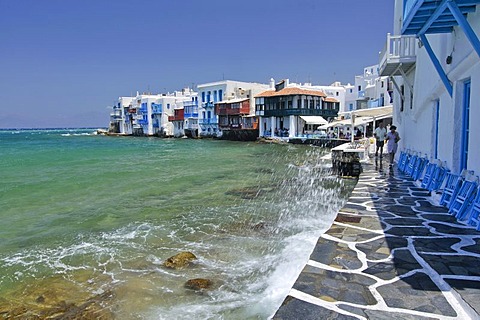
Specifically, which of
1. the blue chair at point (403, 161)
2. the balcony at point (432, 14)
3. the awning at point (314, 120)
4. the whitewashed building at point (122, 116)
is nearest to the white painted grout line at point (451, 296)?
the balcony at point (432, 14)

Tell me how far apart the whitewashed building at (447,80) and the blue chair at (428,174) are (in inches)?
9.9

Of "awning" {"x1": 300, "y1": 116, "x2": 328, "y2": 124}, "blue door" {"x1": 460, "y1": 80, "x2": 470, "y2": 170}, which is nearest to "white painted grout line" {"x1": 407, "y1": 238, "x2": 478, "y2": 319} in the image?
"blue door" {"x1": 460, "y1": 80, "x2": 470, "y2": 170}

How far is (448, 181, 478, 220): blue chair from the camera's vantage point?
227 inches

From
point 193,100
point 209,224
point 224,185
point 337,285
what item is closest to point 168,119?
point 193,100

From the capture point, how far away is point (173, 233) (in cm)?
880

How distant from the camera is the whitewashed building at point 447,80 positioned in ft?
19.5

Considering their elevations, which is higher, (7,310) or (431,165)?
(431,165)

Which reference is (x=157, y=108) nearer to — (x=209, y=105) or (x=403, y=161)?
(x=209, y=105)

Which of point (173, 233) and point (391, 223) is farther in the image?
point (173, 233)

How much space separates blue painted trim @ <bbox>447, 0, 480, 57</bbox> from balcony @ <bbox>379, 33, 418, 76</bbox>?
675 centimetres

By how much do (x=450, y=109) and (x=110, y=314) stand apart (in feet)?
24.5

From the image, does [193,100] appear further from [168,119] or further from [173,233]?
[173,233]

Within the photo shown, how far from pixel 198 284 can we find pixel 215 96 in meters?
61.3

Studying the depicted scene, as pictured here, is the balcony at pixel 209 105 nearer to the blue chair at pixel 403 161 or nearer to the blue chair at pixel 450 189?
the blue chair at pixel 403 161
